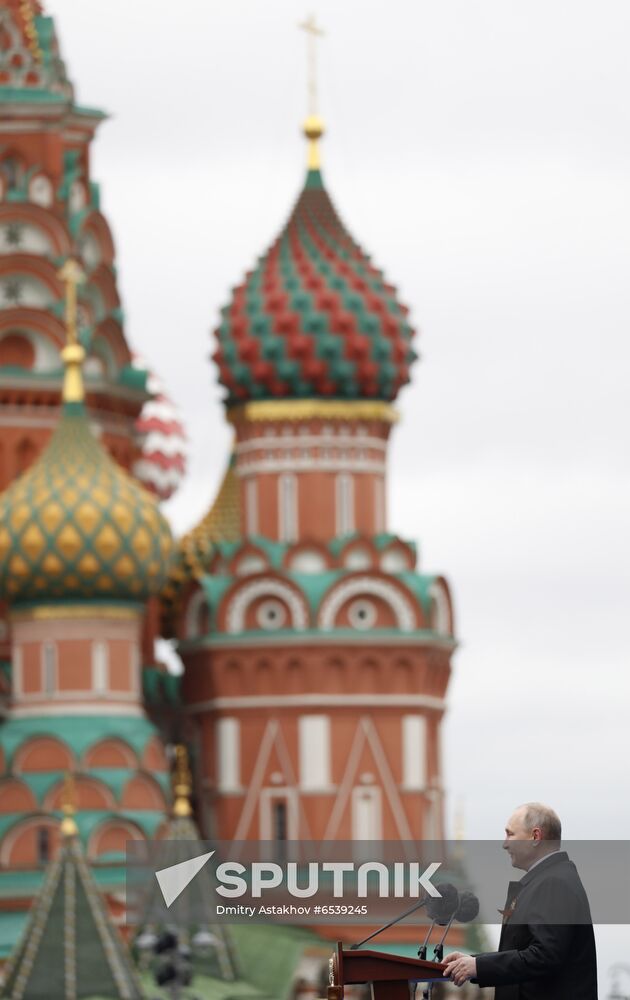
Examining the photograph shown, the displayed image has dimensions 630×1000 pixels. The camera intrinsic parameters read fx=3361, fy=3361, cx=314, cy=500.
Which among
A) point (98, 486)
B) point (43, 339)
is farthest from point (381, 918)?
point (43, 339)

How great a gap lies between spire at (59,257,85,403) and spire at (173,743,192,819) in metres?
4.60

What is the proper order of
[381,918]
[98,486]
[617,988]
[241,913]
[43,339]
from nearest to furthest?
[241,913] < [381,918] < [617,988] < [98,486] < [43,339]

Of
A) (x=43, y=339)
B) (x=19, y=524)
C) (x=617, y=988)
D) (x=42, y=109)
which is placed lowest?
(x=617, y=988)

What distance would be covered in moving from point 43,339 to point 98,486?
3651 millimetres

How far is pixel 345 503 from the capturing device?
43281 millimetres

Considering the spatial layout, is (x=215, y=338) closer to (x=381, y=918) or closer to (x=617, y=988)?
Answer: (x=617, y=988)

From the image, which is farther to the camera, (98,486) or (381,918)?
(98,486)

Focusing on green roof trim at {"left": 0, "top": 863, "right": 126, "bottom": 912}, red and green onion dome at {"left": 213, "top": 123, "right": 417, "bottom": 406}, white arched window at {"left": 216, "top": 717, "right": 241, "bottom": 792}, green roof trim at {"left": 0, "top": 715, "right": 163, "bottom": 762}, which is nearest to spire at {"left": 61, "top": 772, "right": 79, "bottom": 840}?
green roof trim at {"left": 0, "top": 715, "right": 163, "bottom": 762}

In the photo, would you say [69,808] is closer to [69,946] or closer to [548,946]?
[69,946]

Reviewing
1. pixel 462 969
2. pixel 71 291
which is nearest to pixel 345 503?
pixel 71 291

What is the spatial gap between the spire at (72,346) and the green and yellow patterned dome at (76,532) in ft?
2.76

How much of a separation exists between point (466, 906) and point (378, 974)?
1.08ft

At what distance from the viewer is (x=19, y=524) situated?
40812mm

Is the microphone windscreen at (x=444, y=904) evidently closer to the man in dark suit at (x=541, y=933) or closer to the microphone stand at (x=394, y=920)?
the microphone stand at (x=394, y=920)
